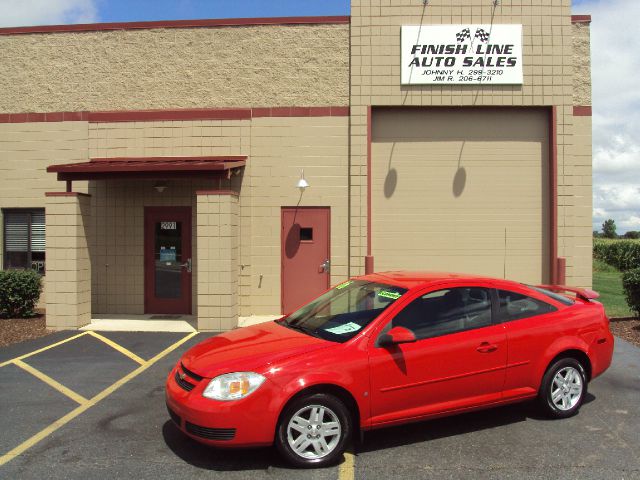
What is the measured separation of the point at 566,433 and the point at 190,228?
841 cm

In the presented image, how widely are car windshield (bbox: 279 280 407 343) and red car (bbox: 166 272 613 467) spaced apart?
0.02 metres

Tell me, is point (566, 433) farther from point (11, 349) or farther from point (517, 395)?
point (11, 349)

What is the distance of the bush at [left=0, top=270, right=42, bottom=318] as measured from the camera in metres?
10.2

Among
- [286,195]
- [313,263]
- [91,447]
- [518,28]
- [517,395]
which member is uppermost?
[518,28]

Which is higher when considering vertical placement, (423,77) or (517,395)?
(423,77)

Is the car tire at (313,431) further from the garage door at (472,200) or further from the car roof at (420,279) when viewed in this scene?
the garage door at (472,200)

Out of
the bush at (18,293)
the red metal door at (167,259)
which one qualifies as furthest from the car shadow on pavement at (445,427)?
the bush at (18,293)

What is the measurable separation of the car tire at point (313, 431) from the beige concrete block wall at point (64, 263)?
7.14 meters

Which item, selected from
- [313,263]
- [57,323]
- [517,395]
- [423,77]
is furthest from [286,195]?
[517,395]

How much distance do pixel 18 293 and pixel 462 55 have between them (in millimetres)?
10183

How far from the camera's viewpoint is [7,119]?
38.0 ft

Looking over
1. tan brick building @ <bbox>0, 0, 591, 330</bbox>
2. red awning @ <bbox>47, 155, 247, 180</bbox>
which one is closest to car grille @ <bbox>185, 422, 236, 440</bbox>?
red awning @ <bbox>47, 155, 247, 180</bbox>

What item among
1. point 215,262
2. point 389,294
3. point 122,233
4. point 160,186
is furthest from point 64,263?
point 389,294

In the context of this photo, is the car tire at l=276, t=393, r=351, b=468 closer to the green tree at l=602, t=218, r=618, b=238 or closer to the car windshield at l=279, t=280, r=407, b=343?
the car windshield at l=279, t=280, r=407, b=343
